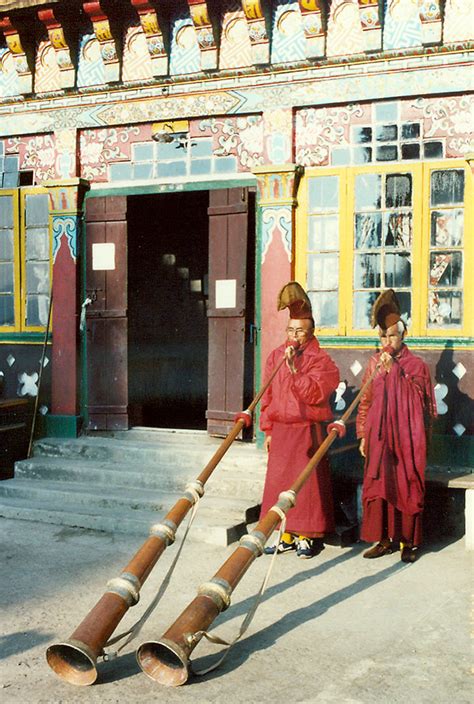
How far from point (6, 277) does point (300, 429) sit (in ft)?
14.2

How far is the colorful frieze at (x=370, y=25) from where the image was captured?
739 centimetres

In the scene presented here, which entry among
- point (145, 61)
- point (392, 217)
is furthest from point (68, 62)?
point (392, 217)

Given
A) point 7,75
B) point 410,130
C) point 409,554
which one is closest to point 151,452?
point 409,554

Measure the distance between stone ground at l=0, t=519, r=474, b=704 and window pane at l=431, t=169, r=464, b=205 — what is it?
300 centimetres

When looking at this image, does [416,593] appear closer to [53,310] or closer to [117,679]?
[117,679]

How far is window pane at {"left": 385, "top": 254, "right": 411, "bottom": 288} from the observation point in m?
7.54

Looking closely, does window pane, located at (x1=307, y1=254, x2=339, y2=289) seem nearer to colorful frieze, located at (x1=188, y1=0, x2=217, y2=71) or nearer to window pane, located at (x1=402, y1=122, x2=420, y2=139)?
window pane, located at (x1=402, y1=122, x2=420, y2=139)

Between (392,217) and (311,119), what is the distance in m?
1.23

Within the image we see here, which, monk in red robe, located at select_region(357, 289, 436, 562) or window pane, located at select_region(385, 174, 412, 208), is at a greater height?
window pane, located at select_region(385, 174, 412, 208)

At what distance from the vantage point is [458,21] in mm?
7262

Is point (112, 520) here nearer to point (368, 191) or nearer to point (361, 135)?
point (368, 191)

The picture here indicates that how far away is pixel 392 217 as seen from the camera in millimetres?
7582

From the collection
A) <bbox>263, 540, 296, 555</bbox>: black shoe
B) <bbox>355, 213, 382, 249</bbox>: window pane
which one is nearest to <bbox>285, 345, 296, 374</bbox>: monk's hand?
<bbox>263, 540, 296, 555</bbox>: black shoe

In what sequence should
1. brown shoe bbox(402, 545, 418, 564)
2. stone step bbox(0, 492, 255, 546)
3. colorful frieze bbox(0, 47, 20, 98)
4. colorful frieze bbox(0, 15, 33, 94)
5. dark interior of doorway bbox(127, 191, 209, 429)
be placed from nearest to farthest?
brown shoe bbox(402, 545, 418, 564) < stone step bbox(0, 492, 255, 546) < colorful frieze bbox(0, 15, 33, 94) < colorful frieze bbox(0, 47, 20, 98) < dark interior of doorway bbox(127, 191, 209, 429)
